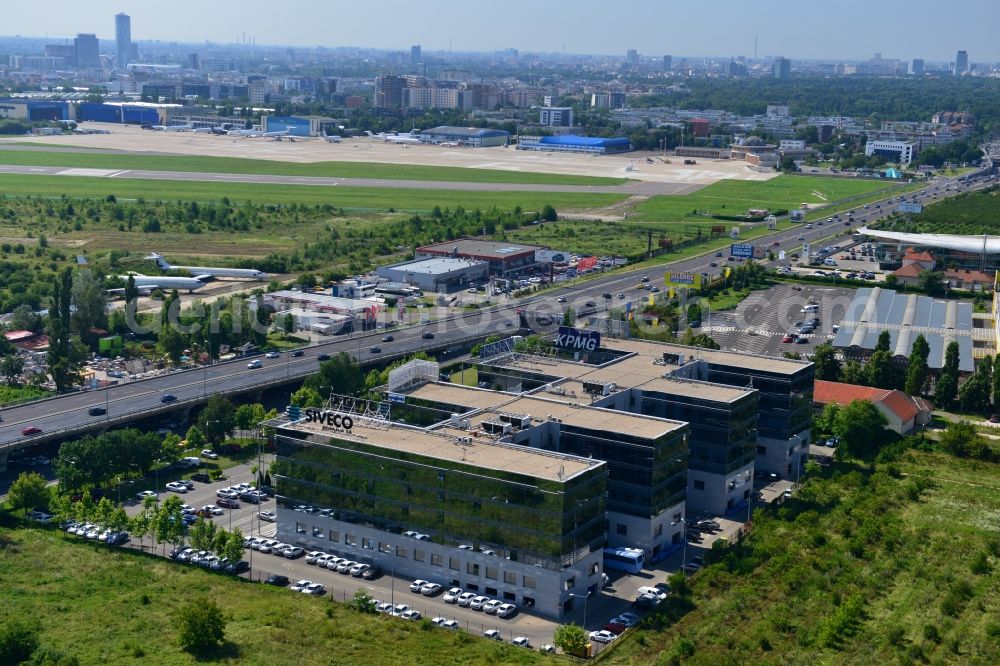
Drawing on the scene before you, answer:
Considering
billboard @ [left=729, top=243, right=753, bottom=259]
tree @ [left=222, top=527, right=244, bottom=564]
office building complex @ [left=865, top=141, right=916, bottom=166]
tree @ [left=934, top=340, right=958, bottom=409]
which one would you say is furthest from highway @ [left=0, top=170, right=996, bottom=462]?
office building complex @ [left=865, top=141, right=916, bottom=166]

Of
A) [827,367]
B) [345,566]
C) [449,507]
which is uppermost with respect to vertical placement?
[449,507]

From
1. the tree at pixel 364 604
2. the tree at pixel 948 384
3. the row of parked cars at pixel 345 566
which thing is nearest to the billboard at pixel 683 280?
the tree at pixel 948 384

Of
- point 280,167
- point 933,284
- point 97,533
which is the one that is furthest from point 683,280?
point 280,167

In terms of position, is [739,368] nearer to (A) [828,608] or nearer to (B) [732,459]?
(B) [732,459]

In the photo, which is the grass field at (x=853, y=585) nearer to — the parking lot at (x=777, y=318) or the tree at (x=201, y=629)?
the tree at (x=201, y=629)

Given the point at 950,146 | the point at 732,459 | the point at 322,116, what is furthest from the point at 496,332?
the point at 322,116

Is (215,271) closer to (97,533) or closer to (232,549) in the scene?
(97,533)
